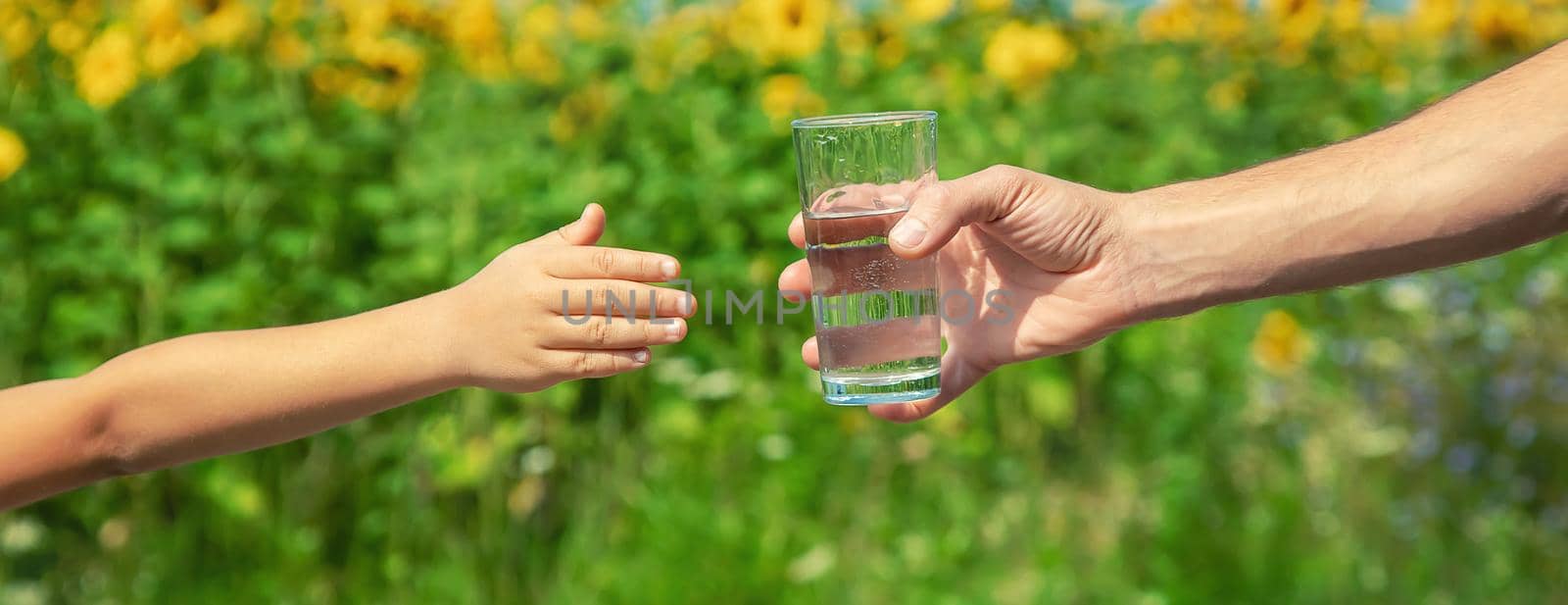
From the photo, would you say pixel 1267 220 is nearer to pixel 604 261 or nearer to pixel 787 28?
pixel 604 261

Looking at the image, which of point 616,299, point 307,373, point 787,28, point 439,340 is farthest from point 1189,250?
point 787,28

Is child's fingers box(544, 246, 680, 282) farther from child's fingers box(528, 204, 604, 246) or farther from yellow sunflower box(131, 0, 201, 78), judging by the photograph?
yellow sunflower box(131, 0, 201, 78)

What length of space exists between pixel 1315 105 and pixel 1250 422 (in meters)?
1.38

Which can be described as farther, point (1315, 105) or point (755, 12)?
point (1315, 105)

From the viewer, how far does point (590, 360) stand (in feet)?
5.96

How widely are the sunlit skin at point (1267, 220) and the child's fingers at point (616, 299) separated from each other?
0.29 meters

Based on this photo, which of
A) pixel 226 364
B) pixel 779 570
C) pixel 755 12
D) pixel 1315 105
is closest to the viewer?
pixel 226 364

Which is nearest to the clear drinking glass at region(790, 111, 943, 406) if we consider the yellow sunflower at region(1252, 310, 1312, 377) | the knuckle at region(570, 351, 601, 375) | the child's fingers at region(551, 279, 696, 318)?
the child's fingers at region(551, 279, 696, 318)

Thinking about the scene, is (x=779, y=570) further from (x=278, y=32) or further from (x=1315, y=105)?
(x=1315, y=105)

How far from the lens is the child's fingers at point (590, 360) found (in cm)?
181

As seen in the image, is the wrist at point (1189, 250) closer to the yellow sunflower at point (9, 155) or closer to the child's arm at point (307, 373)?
the child's arm at point (307, 373)

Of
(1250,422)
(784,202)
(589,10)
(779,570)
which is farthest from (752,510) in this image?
(589,10)

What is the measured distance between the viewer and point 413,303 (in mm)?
1907

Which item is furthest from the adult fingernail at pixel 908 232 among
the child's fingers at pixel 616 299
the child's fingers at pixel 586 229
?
the child's fingers at pixel 586 229
